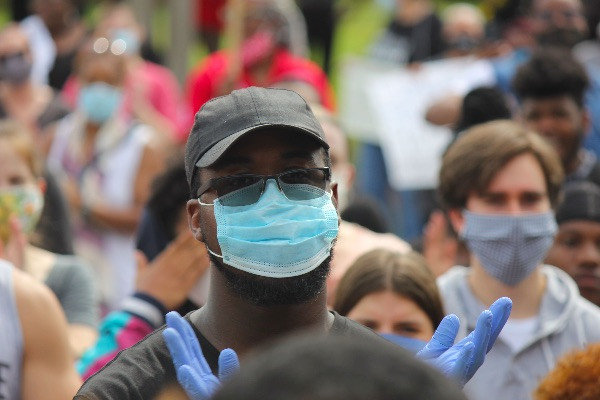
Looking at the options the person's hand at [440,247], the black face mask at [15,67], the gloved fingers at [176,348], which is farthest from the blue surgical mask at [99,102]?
the gloved fingers at [176,348]

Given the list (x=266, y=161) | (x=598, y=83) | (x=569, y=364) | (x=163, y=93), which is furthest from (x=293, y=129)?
(x=163, y=93)

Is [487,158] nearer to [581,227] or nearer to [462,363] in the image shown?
[581,227]

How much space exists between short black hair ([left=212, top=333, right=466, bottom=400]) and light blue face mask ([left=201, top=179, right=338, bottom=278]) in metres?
1.42

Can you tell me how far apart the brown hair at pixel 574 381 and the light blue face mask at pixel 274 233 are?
24.3 inches

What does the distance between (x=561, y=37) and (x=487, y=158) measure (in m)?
4.51

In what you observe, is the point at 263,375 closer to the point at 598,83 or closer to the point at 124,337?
the point at 124,337

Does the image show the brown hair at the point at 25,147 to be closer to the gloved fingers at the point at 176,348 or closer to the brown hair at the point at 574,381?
the gloved fingers at the point at 176,348

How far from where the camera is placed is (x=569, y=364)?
9.86 ft

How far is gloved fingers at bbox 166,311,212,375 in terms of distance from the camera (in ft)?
9.66

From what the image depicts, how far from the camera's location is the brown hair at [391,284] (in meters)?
4.77

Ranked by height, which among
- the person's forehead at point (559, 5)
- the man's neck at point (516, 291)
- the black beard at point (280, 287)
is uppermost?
the black beard at point (280, 287)

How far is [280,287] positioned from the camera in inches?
126

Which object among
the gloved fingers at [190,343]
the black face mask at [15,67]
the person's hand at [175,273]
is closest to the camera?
the gloved fingers at [190,343]

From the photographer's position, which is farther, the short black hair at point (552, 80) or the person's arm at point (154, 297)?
the short black hair at point (552, 80)
